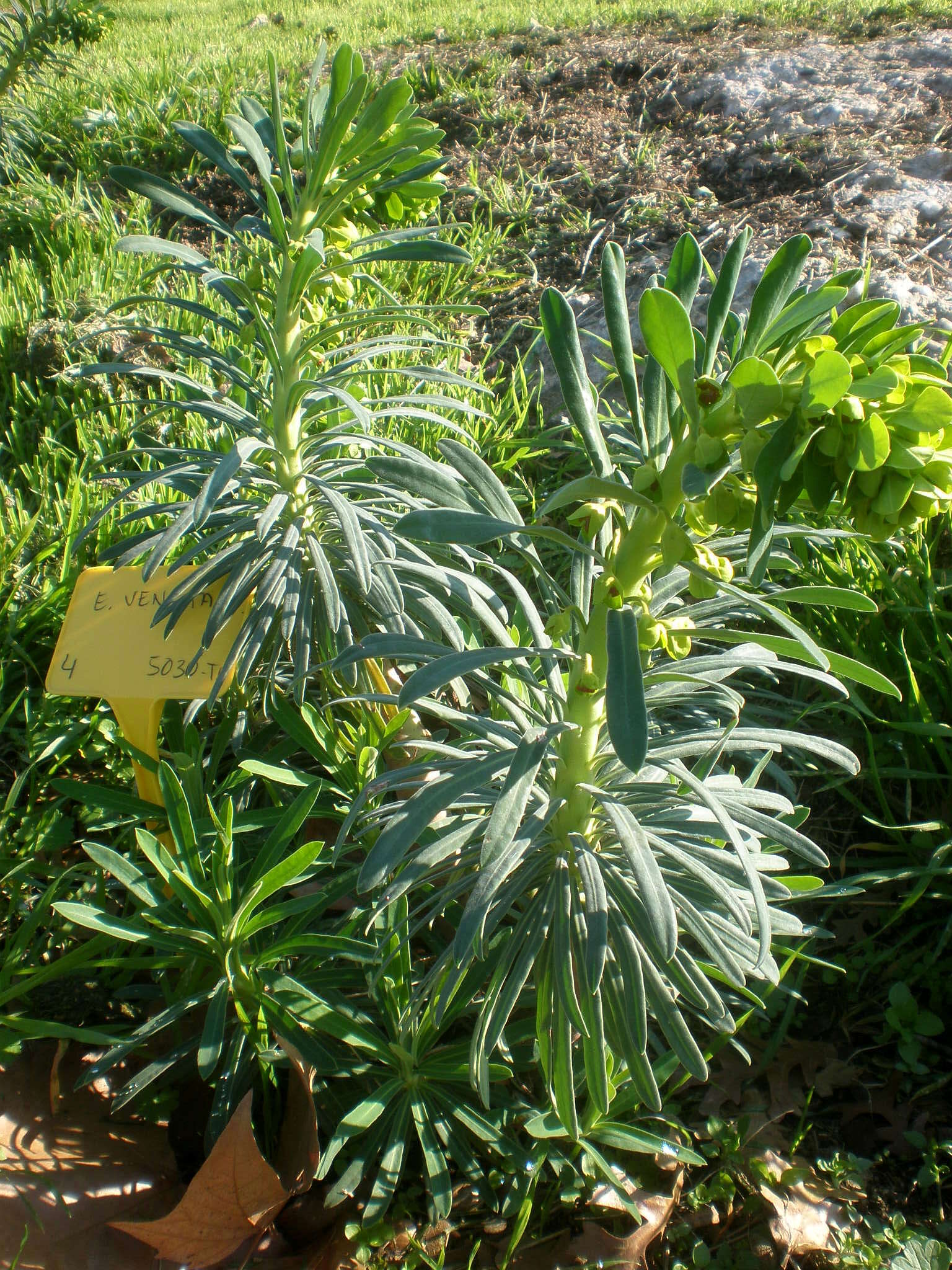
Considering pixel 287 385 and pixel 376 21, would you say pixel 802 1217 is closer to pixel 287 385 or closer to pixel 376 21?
pixel 287 385

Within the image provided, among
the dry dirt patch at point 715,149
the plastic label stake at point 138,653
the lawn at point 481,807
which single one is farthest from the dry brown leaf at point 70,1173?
the dry dirt patch at point 715,149

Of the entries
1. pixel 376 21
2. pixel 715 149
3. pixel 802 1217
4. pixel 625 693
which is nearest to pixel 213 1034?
pixel 625 693

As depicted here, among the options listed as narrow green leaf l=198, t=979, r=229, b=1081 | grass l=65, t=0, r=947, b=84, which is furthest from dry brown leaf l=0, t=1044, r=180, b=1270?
grass l=65, t=0, r=947, b=84

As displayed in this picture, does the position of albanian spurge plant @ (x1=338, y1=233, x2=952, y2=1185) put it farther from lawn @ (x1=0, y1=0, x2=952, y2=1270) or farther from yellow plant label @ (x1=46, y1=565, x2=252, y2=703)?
yellow plant label @ (x1=46, y1=565, x2=252, y2=703)

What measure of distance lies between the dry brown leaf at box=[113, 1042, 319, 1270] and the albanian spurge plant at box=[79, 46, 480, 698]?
0.63 meters

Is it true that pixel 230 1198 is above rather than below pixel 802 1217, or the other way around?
above

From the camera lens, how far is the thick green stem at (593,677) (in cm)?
105

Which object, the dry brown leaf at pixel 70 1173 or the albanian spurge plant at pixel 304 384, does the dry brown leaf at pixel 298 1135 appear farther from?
the albanian spurge plant at pixel 304 384

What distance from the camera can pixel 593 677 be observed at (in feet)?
3.68

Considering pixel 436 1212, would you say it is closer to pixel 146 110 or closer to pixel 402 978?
pixel 402 978

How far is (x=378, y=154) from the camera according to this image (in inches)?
56.6

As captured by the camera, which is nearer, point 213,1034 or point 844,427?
point 844,427

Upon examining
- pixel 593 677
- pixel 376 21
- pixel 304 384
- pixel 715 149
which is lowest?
pixel 593 677

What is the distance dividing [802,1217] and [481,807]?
0.83 meters
